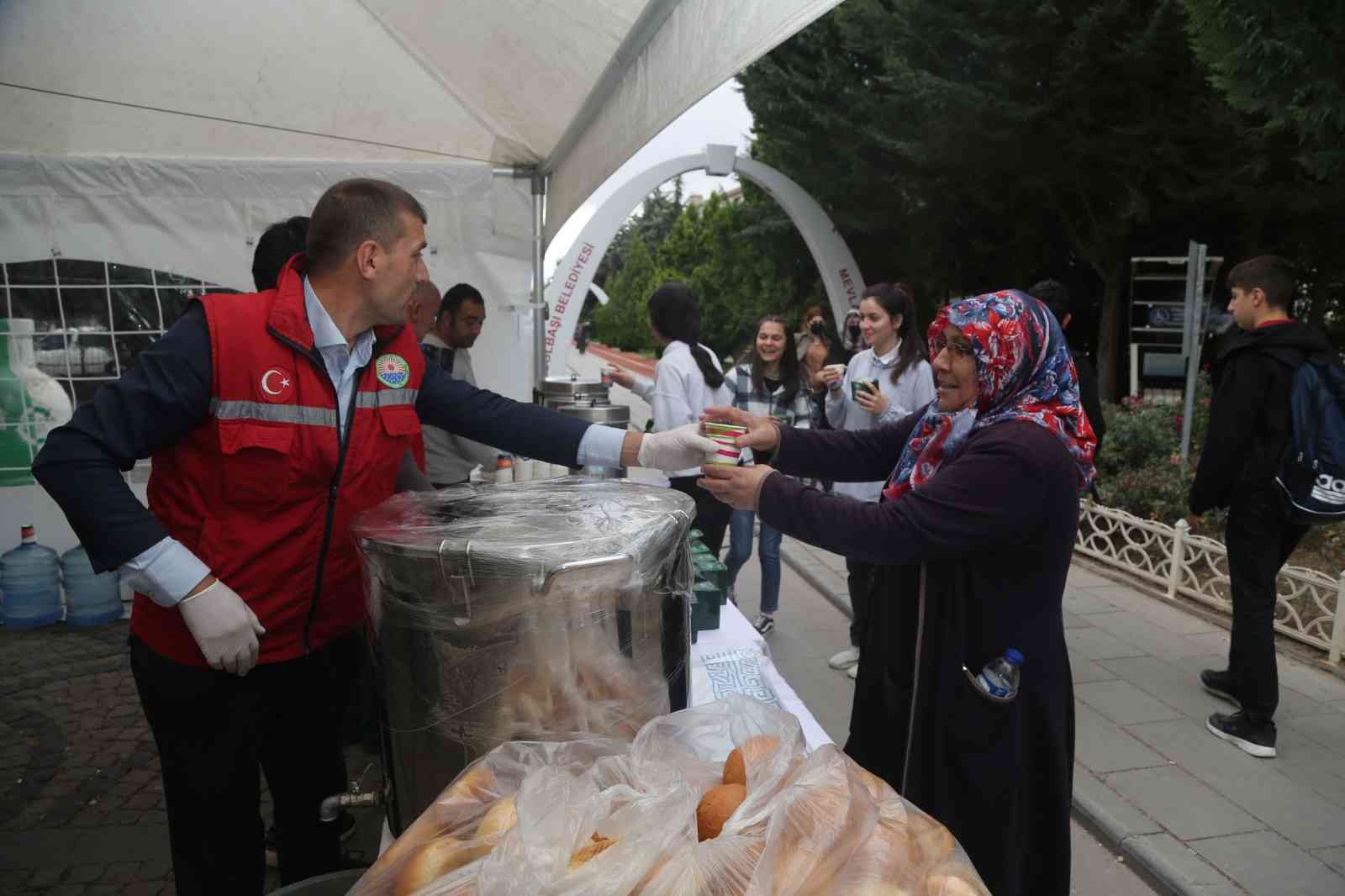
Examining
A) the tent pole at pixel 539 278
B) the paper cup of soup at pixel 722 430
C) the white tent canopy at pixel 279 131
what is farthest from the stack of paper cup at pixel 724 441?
the tent pole at pixel 539 278

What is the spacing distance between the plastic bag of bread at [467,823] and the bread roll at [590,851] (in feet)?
0.28

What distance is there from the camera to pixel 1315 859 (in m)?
3.05

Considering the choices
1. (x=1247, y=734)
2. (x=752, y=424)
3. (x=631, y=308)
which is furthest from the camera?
(x=631, y=308)

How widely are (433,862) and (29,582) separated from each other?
5.45 m

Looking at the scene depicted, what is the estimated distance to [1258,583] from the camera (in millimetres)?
3676

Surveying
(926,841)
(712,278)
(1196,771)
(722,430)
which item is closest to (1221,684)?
(1196,771)

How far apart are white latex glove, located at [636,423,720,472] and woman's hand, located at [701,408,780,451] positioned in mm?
184

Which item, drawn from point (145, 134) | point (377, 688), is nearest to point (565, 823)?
point (377, 688)

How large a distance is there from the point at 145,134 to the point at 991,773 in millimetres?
5121

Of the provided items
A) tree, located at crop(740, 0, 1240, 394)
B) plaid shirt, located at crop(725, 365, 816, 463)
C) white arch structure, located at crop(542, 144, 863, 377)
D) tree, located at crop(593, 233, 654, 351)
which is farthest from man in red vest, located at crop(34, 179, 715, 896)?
tree, located at crop(593, 233, 654, 351)

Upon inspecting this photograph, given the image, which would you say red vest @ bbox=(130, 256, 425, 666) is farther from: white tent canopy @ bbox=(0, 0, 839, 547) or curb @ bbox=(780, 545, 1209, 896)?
curb @ bbox=(780, 545, 1209, 896)

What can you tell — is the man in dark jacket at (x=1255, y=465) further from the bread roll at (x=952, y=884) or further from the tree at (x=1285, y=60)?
the bread roll at (x=952, y=884)

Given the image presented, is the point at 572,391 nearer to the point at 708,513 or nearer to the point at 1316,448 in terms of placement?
the point at 708,513

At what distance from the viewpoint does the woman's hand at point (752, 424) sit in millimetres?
2306
